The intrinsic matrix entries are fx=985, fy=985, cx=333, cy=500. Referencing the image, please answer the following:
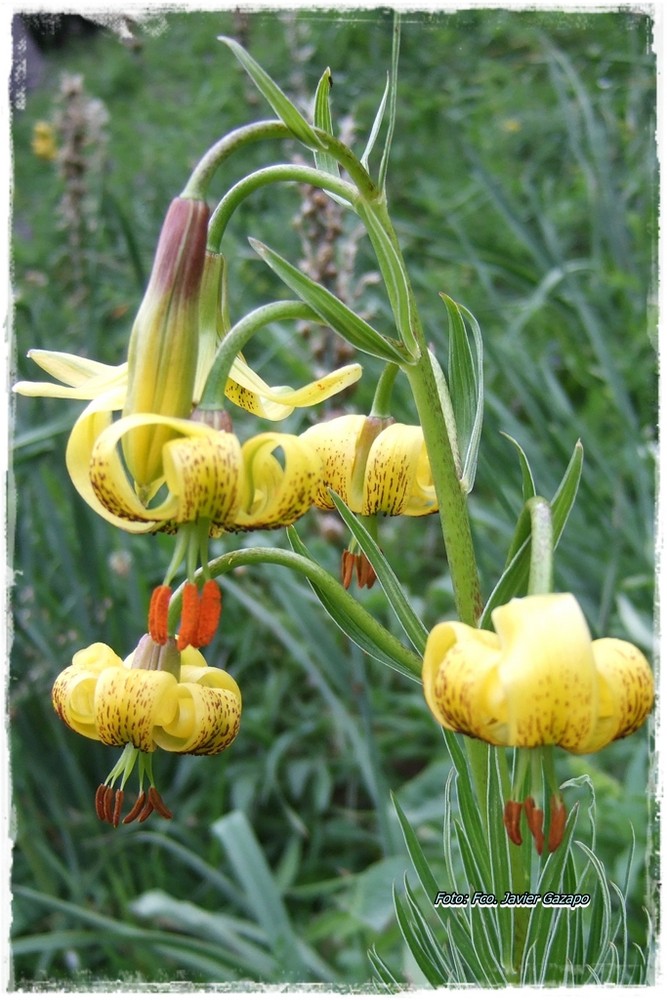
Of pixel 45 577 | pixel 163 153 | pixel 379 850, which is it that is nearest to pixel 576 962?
pixel 379 850

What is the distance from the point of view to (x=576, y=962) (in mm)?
780

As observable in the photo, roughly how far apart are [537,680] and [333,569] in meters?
1.09

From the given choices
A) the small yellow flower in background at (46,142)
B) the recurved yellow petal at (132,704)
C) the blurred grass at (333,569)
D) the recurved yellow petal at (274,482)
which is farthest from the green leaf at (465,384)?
the small yellow flower in background at (46,142)

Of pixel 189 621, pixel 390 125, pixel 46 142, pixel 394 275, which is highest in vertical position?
pixel 46 142

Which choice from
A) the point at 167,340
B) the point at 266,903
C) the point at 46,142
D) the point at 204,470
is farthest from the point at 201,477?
the point at 46,142

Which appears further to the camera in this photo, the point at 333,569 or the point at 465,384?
the point at 333,569

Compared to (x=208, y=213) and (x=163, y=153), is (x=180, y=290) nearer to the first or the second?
(x=208, y=213)

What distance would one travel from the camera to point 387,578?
2.30 ft

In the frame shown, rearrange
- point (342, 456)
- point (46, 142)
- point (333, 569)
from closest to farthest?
point (342, 456), point (333, 569), point (46, 142)

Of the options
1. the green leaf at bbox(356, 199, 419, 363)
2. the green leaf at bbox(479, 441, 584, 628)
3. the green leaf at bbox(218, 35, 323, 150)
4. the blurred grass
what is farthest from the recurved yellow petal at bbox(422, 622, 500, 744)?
the blurred grass

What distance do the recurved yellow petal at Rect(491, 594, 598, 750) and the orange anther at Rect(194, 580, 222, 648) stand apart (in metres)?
0.18

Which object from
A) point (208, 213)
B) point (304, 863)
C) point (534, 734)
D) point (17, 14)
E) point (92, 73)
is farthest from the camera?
Answer: point (92, 73)

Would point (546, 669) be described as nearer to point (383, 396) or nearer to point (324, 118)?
point (383, 396)

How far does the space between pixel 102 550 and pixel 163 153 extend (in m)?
1.35
